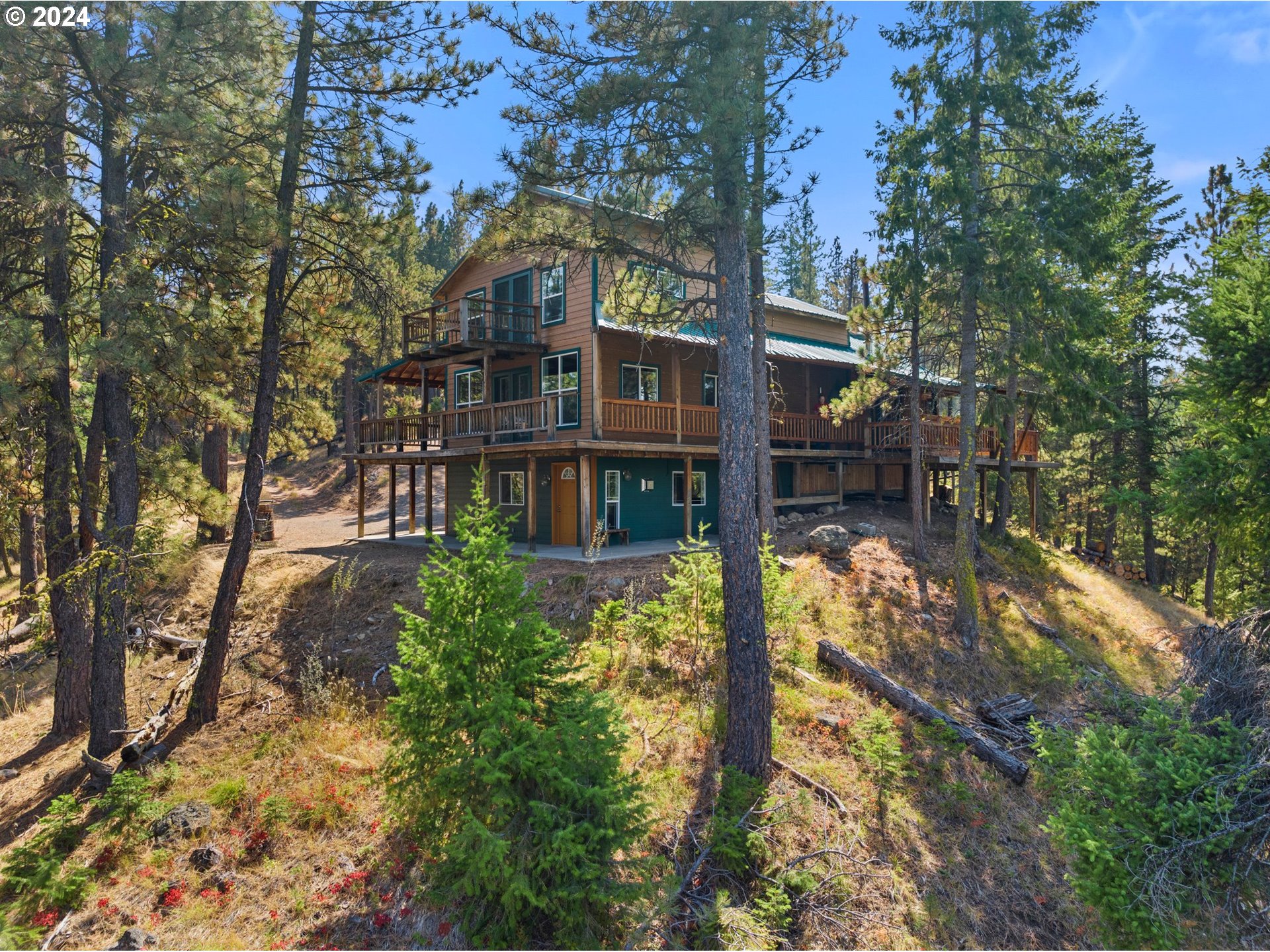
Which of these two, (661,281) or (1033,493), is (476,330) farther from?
(1033,493)

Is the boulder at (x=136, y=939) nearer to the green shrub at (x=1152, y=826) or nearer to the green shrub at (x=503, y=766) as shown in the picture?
the green shrub at (x=503, y=766)

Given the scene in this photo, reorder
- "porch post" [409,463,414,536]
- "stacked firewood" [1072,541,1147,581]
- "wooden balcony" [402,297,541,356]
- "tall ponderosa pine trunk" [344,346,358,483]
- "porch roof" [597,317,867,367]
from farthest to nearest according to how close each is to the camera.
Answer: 1. "tall ponderosa pine trunk" [344,346,358,483]
2. "stacked firewood" [1072,541,1147,581]
3. "porch post" [409,463,414,536]
4. "wooden balcony" [402,297,541,356]
5. "porch roof" [597,317,867,367]

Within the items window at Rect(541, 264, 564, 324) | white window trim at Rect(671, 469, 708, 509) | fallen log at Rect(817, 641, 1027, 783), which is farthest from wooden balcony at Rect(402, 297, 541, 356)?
fallen log at Rect(817, 641, 1027, 783)

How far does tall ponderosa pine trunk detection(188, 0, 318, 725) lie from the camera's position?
9.54 metres

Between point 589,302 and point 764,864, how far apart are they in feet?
45.5

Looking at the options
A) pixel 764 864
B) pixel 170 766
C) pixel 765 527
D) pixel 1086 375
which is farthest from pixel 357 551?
pixel 1086 375

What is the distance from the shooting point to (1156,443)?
21172mm

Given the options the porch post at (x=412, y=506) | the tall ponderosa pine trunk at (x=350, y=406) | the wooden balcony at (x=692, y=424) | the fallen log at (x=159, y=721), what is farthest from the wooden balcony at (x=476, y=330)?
the tall ponderosa pine trunk at (x=350, y=406)

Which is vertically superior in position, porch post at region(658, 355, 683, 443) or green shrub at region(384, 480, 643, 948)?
porch post at region(658, 355, 683, 443)

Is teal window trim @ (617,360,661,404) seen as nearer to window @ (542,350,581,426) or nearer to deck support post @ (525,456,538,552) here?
window @ (542,350,581,426)

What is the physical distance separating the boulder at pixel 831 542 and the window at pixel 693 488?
196 inches

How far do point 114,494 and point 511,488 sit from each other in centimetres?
1166

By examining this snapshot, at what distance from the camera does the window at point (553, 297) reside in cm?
1791

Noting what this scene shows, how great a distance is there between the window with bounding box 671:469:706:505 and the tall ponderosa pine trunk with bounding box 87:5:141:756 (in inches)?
529
